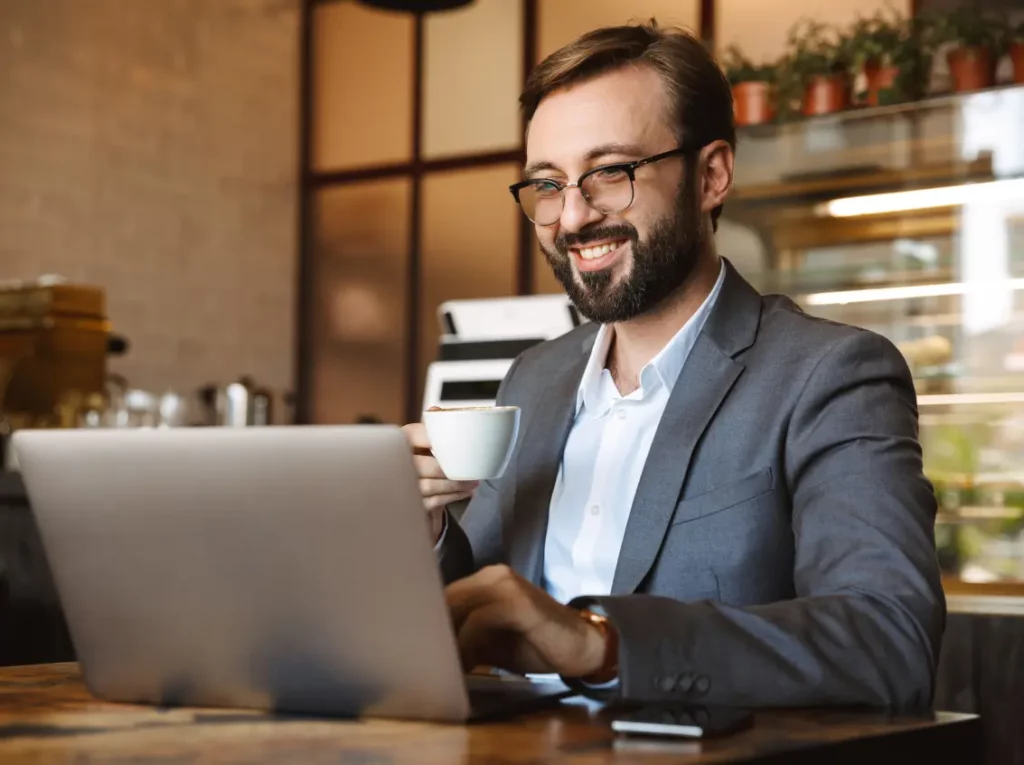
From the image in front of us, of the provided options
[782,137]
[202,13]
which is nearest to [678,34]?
[782,137]

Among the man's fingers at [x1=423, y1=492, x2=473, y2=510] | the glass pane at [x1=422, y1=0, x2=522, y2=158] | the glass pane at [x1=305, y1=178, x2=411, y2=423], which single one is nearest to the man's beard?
the man's fingers at [x1=423, y1=492, x2=473, y2=510]

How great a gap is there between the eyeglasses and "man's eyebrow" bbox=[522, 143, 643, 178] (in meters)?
0.01

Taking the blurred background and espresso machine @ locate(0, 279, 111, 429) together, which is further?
espresso machine @ locate(0, 279, 111, 429)

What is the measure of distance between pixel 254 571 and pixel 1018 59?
3454mm

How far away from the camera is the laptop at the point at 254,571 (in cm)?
93

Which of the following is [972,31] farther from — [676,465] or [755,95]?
[676,465]

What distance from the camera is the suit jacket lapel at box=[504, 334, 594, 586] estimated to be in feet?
5.39

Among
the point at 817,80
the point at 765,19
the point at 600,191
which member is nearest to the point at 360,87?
the point at 765,19

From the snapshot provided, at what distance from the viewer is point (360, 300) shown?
20.8 ft

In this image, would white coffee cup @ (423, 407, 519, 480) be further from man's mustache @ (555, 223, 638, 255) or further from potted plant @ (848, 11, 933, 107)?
potted plant @ (848, 11, 933, 107)

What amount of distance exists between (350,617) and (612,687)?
273 millimetres

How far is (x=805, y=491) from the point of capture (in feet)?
4.63

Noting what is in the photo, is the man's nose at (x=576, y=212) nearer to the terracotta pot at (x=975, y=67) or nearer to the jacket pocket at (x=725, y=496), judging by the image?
the jacket pocket at (x=725, y=496)

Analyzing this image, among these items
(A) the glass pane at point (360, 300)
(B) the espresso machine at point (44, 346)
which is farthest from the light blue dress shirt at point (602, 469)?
(A) the glass pane at point (360, 300)
